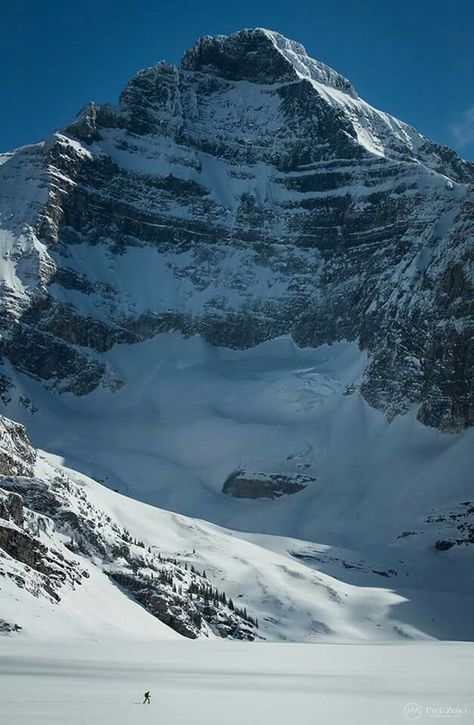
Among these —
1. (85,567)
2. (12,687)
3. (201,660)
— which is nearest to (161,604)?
(85,567)

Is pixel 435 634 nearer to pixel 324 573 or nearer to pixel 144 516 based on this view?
pixel 324 573

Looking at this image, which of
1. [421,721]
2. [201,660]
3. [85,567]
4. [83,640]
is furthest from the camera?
[85,567]

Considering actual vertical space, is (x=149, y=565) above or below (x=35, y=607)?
above

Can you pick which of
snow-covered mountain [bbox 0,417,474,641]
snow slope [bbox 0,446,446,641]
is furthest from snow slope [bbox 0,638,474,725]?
snow-covered mountain [bbox 0,417,474,641]

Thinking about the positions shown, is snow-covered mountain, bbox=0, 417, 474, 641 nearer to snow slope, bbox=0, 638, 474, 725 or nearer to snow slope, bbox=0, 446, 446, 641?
snow slope, bbox=0, 446, 446, 641

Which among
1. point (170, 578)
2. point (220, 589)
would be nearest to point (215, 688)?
point (170, 578)

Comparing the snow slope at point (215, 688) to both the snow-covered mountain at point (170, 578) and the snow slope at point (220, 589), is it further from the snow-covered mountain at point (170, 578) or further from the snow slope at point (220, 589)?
the snow-covered mountain at point (170, 578)

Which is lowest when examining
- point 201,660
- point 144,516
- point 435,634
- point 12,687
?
point 12,687

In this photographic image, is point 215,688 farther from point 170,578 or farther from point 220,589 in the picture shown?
point 220,589
